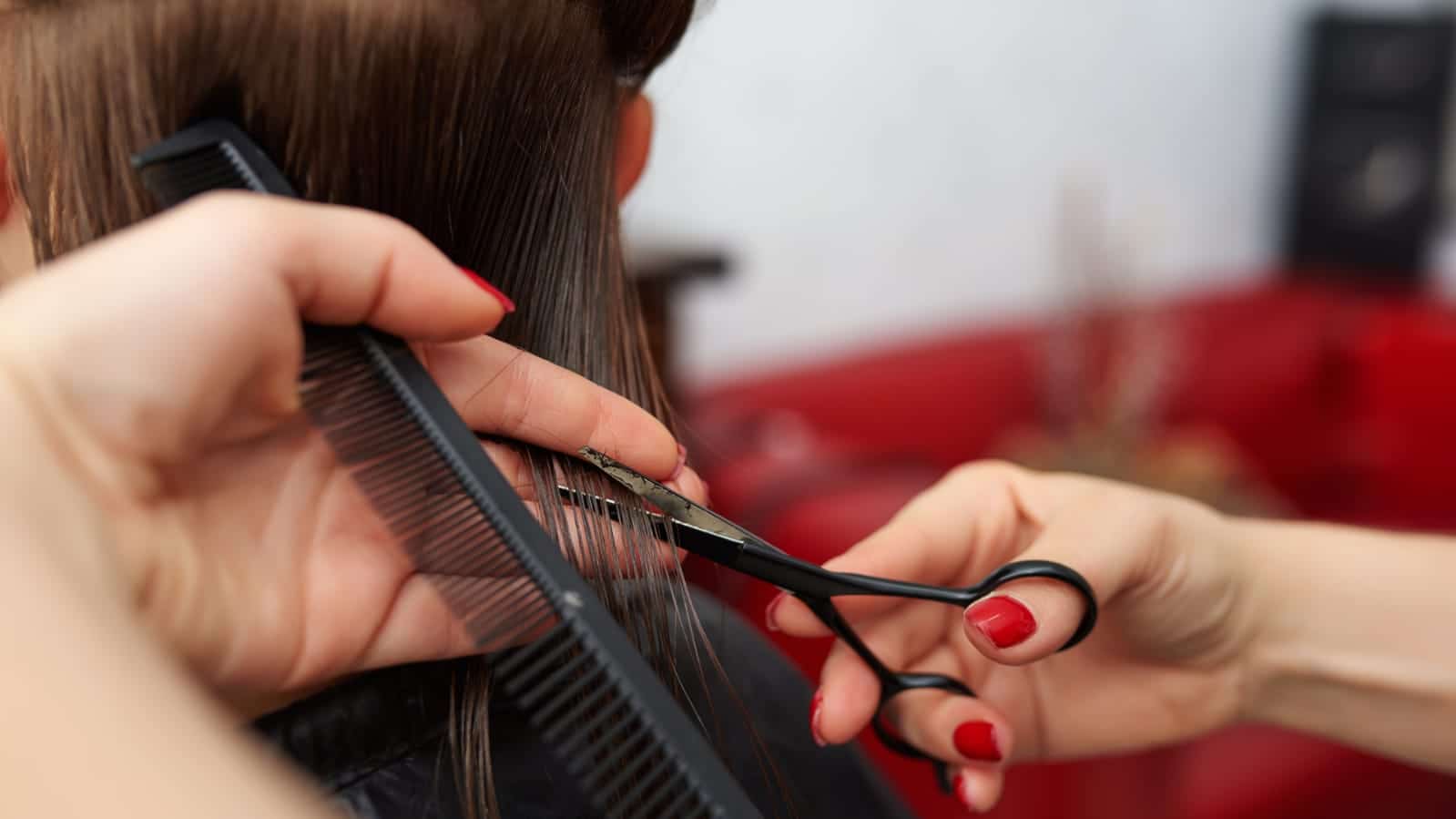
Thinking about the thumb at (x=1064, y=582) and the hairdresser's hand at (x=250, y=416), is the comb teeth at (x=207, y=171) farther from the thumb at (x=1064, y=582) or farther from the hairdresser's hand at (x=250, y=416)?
the thumb at (x=1064, y=582)

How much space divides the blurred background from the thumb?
0.48 metres

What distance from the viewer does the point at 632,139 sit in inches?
24.6

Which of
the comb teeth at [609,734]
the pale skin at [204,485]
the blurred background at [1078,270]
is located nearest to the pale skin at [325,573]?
the pale skin at [204,485]

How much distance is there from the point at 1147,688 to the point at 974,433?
4.36 ft

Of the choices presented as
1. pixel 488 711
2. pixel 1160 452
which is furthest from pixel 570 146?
pixel 1160 452

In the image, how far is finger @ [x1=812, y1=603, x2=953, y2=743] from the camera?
25.3 inches

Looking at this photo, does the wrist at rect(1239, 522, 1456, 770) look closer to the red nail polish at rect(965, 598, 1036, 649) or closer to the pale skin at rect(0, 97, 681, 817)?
the red nail polish at rect(965, 598, 1036, 649)

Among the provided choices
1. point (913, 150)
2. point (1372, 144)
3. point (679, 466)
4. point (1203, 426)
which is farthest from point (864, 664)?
point (1372, 144)

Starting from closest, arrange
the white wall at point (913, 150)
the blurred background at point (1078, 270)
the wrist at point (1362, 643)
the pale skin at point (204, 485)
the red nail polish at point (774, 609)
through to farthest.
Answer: the pale skin at point (204, 485) < the red nail polish at point (774, 609) < the wrist at point (1362, 643) < the blurred background at point (1078, 270) < the white wall at point (913, 150)

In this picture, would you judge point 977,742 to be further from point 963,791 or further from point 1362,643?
point 1362,643

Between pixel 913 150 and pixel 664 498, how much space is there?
1699 millimetres

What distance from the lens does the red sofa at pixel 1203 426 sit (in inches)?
51.9

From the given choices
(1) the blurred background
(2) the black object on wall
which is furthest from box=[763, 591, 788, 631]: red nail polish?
(2) the black object on wall

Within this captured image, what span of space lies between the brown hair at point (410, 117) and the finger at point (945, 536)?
15 centimetres
